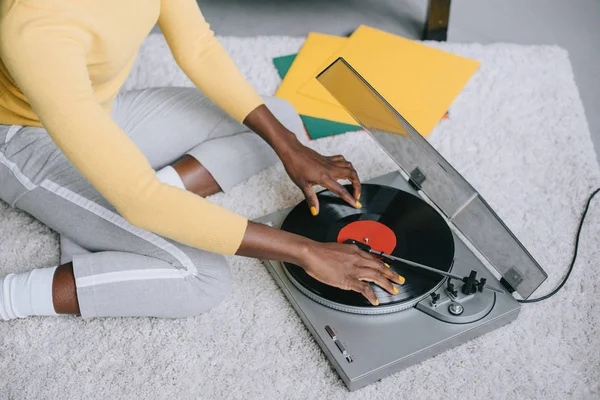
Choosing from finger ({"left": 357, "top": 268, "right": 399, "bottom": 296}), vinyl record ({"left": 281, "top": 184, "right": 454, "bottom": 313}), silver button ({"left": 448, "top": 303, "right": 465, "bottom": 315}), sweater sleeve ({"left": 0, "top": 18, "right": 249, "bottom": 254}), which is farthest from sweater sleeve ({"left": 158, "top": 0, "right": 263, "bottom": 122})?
silver button ({"left": 448, "top": 303, "right": 465, "bottom": 315})

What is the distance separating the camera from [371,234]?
48.4 inches

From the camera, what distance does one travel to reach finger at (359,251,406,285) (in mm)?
1108

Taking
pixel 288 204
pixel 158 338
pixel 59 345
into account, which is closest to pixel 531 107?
pixel 288 204

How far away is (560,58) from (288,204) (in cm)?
103

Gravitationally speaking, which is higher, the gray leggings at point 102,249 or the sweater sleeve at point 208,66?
the sweater sleeve at point 208,66

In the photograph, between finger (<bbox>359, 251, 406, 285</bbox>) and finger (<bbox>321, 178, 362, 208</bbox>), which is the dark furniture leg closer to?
finger (<bbox>321, 178, 362, 208</bbox>)

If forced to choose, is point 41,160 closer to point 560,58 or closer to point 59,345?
point 59,345

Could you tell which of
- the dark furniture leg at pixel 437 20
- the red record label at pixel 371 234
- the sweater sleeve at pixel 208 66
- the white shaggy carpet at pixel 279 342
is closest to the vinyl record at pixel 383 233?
A: the red record label at pixel 371 234

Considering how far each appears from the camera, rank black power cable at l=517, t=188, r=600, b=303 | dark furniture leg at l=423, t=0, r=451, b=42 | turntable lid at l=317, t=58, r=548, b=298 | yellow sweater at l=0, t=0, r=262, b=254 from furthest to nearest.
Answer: dark furniture leg at l=423, t=0, r=451, b=42 < black power cable at l=517, t=188, r=600, b=303 < turntable lid at l=317, t=58, r=548, b=298 < yellow sweater at l=0, t=0, r=262, b=254

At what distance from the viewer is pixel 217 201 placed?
1543 millimetres

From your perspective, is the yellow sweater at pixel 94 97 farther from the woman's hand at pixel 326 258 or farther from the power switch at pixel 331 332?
the power switch at pixel 331 332

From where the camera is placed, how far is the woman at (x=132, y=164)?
0.95 meters

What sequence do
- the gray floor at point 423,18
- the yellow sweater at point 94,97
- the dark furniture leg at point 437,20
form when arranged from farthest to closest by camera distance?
the gray floor at point 423,18 → the dark furniture leg at point 437,20 → the yellow sweater at point 94,97

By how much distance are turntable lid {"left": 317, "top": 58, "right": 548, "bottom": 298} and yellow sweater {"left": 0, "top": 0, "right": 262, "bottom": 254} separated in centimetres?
31
